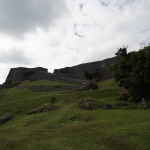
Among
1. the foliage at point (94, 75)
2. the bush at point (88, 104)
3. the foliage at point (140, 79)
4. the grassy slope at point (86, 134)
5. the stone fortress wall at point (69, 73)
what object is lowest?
the grassy slope at point (86, 134)

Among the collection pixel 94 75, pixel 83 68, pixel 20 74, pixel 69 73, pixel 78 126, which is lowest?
pixel 78 126

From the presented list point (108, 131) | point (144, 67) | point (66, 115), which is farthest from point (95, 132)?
point (144, 67)

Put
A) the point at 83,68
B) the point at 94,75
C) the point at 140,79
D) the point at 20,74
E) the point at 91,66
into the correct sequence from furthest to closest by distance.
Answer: the point at 20,74, the point at 83,68, the point at 91,66, the point at 94,75, the point at 140,79

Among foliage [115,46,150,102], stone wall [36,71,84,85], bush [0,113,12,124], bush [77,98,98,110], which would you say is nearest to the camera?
bush [77,98,98,110]

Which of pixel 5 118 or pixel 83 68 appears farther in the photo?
pixel 83 68

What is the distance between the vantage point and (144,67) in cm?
2472

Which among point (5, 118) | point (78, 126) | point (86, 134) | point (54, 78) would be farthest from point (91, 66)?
point (86, 134)

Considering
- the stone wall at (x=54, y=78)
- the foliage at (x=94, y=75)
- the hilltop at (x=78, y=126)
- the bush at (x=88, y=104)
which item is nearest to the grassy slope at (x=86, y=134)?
the hilltop at (x=78, y=126)

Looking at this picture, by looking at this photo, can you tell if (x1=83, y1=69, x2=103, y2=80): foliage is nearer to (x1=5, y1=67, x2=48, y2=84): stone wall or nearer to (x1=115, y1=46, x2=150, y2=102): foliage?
(x1=5, y1=67, x2=48, y2=84): stone wall

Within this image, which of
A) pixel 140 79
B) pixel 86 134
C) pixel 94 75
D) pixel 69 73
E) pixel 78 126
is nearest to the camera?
pixel 86 134

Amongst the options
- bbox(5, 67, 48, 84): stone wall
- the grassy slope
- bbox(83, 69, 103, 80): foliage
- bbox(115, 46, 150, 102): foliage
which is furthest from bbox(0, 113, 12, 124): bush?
bbox(5, 67, 48, 84): stone wall

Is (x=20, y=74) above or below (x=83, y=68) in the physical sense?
above

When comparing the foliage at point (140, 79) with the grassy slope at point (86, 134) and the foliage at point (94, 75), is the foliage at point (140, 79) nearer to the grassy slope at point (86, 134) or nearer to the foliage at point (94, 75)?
the grassy slope at point (86, 134)

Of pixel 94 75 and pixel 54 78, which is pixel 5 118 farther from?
pixel 94 75
